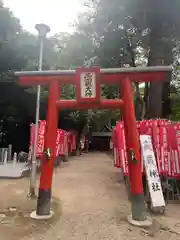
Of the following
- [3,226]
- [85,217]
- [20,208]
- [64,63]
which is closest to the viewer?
[3,226]

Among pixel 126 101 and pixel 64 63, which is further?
pixel 64 63

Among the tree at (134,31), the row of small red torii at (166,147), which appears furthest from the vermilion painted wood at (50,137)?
the tree at (134,31)

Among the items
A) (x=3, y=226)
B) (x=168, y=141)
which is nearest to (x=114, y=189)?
(x=168, y=141)

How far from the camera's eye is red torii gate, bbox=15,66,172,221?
20.4ft

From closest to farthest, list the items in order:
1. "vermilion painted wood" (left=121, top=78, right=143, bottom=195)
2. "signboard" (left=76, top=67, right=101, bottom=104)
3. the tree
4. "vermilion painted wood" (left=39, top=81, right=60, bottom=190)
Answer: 1. "vermilion painted wood" (left=121, top=78, right=143, bottom=195)
2. "vermilion painted wood" (left=39, top=81, right=60, bottom=190)
3. "signboard" (left=76, top=67, right=101, bottom=104)
4. the tree

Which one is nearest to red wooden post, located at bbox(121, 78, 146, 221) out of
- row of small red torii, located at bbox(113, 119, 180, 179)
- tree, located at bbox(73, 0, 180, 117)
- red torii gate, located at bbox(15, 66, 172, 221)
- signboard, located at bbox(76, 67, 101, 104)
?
red torii gate, located at bbox(15, 66, 172, 221)

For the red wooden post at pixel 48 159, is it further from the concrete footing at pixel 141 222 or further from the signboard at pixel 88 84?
the concrete footing at pixel 141 222

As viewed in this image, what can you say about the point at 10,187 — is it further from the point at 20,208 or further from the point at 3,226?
the point at 3,226

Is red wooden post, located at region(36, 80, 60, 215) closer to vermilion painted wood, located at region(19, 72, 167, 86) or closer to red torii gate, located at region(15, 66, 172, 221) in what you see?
red torii gate, located at region(15, 66, 172, 221)

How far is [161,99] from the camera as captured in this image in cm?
1365

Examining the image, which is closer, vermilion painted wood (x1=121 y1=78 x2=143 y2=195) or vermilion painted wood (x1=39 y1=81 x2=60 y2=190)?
vermilion painted wood (x1=121 y1=78 x2=143 y2=195)

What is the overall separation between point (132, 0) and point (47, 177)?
983cm

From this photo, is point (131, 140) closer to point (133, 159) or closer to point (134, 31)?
point (133, 159)

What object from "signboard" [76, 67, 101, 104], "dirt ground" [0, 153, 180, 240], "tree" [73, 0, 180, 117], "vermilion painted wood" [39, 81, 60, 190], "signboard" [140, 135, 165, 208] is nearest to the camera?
"dirt ground" [0, 153, 180, 240]
